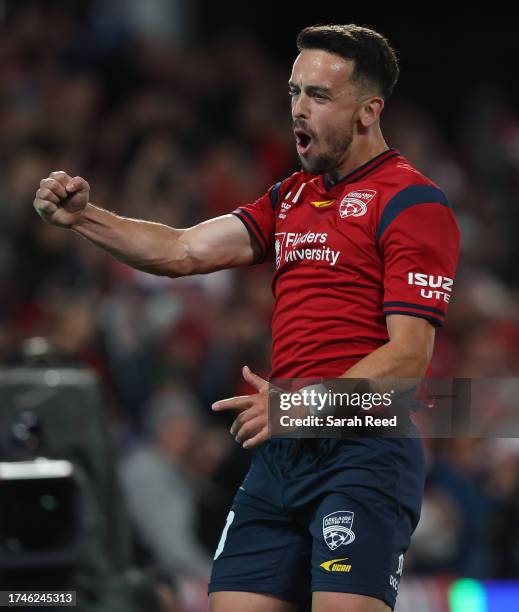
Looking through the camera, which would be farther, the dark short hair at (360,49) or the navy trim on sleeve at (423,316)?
the dark short hair at (360,49)

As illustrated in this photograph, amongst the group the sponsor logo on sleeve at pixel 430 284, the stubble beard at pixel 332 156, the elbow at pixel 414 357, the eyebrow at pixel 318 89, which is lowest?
the elbow at pixel 414 357

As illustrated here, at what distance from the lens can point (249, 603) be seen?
350cm

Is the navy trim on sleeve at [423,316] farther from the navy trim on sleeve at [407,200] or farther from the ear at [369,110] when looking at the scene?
the ear at [369,110]

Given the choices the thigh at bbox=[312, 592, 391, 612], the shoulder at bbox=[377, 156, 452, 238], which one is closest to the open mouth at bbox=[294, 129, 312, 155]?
the shoulder at bbox=[377, 156, 452, 238]

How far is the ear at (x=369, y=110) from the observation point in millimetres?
→ 3668

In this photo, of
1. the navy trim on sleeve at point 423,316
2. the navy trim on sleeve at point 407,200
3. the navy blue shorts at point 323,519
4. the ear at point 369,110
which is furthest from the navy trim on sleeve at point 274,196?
the navy blue shorts at point 323,519

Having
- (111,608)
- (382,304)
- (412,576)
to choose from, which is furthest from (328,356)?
(412,576)

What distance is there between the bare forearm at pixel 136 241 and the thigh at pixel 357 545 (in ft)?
3.18

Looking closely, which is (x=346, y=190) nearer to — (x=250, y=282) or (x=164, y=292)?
(x=164, y=292)

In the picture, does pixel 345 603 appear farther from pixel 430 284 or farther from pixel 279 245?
pixel 279 245

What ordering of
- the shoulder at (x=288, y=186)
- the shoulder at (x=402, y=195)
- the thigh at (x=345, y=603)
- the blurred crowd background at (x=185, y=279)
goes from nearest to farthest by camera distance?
the thigh at (x=345, y=603) < the shoulder at (x=402, y=195) < the shoulder at (x=288, y=186) < the blurred crowd background at (x=185, y=279)

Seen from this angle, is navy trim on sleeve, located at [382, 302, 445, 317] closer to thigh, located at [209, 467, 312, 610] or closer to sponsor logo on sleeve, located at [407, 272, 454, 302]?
sponsor logo on sleeve, located at [407, 272, 454, 302]

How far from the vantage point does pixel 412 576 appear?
7.15 m

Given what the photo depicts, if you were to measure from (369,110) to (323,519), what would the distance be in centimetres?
123
